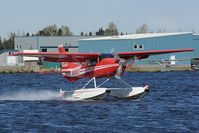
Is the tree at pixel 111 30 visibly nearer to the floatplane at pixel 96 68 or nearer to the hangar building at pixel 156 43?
the hangar building at pixel 156 43

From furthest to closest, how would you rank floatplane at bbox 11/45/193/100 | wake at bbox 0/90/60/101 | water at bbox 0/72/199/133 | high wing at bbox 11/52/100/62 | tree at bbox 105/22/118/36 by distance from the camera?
tree at bbox 105/22/118/36, wake at bbox 0/90/60/101, high wing at bbox 11/52/100/62, floatplane at bbox 11/45/193/100, water at bbox 0/72/199/133

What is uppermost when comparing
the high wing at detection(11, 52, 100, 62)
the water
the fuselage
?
the high wing at detection(11, 52, 100, 62)

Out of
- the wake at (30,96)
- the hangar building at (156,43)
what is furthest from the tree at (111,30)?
the wake at (30,96)

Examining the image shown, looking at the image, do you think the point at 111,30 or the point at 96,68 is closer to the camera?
the point at 96,68

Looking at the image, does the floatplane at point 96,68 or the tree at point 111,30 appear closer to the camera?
the floatplane at point 96,68

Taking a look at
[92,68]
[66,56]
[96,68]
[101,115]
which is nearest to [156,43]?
[92,68]

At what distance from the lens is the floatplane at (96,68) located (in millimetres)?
28562

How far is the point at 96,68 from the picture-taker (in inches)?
1163

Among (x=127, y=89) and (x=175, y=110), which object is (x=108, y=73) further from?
(x=175, y=110)

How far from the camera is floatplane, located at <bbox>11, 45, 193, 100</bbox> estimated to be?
28562 mm

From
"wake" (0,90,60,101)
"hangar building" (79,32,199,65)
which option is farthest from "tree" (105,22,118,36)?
"wake" (0,90,60,101)

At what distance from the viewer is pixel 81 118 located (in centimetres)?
2272

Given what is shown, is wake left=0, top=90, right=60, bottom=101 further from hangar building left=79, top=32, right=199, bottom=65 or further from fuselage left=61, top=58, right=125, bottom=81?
hangar building left=79, top=32, right=199, bottom=65

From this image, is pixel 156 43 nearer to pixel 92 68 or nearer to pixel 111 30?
pixel 92 68
